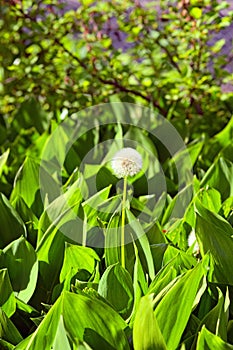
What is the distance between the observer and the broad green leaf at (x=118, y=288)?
140cm

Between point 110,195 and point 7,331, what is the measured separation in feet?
2.91

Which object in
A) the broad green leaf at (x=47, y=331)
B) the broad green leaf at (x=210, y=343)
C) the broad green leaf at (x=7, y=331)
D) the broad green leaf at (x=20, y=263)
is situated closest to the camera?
the broad green leaf at (x=210, y=343)

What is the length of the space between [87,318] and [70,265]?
1.19 ft

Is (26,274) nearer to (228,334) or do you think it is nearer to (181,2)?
(228,334)

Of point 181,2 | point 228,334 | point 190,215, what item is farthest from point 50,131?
point 228,334

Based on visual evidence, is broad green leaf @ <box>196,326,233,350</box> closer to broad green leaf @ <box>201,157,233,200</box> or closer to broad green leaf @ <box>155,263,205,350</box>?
broad green leaf @ <box>155,263,205,350</box>

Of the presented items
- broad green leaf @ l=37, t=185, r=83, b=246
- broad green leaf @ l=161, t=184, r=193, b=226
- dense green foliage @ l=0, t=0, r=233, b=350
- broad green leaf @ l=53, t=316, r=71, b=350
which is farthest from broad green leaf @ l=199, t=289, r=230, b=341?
broad green leaf @ l=161, t=184, r=193, b=226

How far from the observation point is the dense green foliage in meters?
1.25

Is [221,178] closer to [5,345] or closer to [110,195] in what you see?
[110,195]

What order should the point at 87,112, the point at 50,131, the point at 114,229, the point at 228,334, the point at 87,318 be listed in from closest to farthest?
the point at 87,318 → the point at 228,334 → the point at 114,229 → the point at 50,131 → the point at 87,112

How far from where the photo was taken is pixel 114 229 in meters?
1.55

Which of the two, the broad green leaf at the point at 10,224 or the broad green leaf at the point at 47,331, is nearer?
the broad green leaf at the point at 47,331

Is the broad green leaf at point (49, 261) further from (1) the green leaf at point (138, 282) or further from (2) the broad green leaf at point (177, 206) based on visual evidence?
(2) the broad green leaf at point (177, 206)

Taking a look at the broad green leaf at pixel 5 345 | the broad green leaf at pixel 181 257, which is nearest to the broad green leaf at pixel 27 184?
the broad green leaf at pixel 181 257
